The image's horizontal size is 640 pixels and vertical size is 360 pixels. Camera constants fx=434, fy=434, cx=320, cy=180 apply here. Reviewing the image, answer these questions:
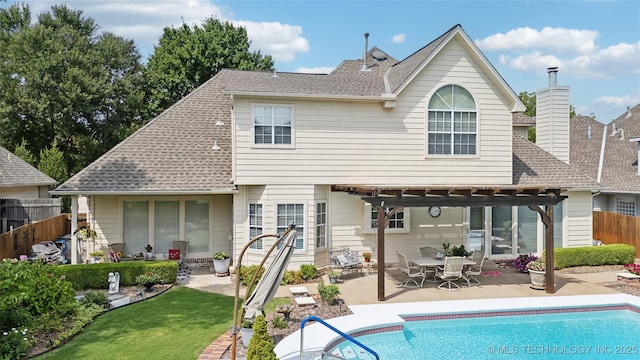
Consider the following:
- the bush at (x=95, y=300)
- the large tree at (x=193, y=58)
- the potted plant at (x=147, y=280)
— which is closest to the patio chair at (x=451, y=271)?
the potted plant at (x=147, y=280)

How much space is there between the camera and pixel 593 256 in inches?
668

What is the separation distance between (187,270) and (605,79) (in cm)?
2749

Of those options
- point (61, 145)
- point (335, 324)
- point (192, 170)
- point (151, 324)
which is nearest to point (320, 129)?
point (192, 170)

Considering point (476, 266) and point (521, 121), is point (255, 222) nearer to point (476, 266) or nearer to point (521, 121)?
point (476, 266)

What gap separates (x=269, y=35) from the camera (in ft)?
121

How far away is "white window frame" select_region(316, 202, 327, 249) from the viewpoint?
1547 centimetres

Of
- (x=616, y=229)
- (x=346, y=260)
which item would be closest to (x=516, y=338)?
(x=346, y=260)

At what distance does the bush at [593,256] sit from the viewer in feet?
54.9

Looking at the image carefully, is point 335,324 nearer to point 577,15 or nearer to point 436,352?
point 436,352

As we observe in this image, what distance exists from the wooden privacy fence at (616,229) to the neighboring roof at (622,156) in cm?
204

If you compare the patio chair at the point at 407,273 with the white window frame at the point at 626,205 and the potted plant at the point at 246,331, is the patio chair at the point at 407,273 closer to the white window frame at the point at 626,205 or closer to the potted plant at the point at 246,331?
the potted plant at the point at 246,331

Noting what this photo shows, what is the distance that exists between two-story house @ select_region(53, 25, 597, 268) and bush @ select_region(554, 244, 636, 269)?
0.98 m

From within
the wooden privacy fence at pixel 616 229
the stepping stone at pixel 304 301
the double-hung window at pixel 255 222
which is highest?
the double-hung window at pixel 255 222

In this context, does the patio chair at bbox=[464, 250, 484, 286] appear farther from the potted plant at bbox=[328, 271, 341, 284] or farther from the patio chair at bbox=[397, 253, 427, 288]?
the potted plant at bbox=[328, 271, 341, 284]
